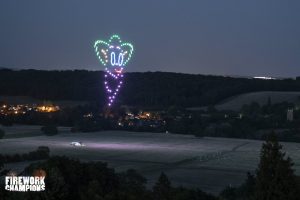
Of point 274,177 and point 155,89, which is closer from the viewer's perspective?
point 274,177

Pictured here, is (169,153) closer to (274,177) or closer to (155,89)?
(274,177)

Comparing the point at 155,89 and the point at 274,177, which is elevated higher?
the point at 155,89

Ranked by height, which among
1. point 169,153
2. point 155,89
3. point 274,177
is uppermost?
point 155,89

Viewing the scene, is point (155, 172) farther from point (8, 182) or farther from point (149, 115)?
point (149, 115)

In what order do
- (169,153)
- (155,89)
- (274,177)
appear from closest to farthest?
(274,177) < (169,153) < (155,89)

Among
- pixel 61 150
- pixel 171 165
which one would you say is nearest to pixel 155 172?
pixel 171 165

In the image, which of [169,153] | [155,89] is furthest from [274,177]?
[155,89]

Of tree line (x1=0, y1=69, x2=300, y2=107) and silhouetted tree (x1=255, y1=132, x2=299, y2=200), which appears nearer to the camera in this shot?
silhouetted tree (x1=255, y1=132, x2=299, y2=200)

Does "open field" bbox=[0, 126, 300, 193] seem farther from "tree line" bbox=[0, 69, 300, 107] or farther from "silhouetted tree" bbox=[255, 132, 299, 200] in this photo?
"tree line" bbox=[0, 69, 300, 107]

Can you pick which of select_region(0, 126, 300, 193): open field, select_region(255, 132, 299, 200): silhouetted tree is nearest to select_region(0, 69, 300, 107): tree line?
select_region(0, 126, 300, 193): open field
